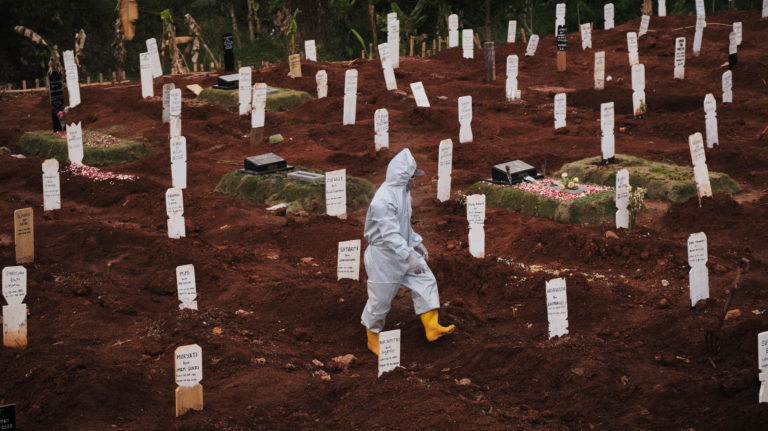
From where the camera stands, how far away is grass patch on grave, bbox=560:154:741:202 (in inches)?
468

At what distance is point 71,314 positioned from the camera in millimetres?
8320

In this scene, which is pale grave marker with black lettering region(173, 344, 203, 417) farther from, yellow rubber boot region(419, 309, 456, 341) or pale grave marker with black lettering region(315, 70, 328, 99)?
pale grave marker with black lettering region(315, 70, 328, 99)

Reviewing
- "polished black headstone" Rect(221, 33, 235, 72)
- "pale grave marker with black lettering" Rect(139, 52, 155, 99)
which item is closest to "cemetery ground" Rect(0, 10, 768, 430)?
"pale grave marker with black lettering" Rect(139, 52, 155, 99)

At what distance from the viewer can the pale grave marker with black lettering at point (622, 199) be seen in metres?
10.4

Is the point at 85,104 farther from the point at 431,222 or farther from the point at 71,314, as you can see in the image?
the point at 71,314

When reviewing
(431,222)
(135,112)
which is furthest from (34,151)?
(431,222)

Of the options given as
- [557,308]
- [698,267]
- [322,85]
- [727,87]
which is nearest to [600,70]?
[727,87]

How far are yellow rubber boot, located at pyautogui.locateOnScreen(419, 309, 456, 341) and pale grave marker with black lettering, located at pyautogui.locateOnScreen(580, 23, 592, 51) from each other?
17.3m

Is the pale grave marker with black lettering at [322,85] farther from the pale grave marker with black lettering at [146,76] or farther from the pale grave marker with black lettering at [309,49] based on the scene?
the pale grave marker with black lettering at [309,49]

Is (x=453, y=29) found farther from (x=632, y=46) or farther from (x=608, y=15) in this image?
(x=632, y=46)

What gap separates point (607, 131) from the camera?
502 inches

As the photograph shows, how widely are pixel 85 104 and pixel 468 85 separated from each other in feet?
26.3

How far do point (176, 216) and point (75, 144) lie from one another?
4064 millimetres

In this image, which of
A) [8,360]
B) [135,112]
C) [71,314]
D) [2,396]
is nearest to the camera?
[2,396]
